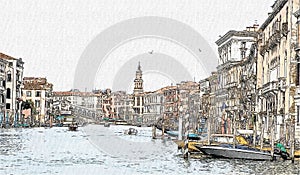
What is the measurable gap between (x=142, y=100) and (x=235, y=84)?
268 ft

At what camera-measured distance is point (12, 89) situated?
263 ft

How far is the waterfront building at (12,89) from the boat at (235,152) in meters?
53.1

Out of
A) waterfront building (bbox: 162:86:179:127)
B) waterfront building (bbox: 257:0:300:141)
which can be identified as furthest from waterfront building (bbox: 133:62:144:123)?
waterfront building (bbox: 257:0:300:141)

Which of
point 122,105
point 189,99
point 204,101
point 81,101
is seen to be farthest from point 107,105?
point 204,101

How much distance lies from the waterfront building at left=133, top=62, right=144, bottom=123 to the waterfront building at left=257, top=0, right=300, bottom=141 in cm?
9443

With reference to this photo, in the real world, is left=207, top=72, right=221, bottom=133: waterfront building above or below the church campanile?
below

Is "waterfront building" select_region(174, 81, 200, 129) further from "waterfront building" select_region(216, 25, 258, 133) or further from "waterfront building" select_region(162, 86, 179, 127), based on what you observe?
"waterfront building" select_region(216, 25, 258, 133)

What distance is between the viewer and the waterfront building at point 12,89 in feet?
260

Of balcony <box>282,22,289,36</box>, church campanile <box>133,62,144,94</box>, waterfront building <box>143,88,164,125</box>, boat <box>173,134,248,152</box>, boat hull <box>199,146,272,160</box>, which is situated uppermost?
church campanile <box>133,62,144,94</box>

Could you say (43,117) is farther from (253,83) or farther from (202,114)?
(253,83)

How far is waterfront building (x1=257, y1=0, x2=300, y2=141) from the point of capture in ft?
95.4

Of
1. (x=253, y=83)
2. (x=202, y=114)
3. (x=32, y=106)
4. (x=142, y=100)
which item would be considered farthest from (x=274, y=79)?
(x=142, y=100)

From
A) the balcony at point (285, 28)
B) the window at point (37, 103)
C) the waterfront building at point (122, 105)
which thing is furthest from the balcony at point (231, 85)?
the waterfront building at point (122, 105)

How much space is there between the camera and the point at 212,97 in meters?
63.6
